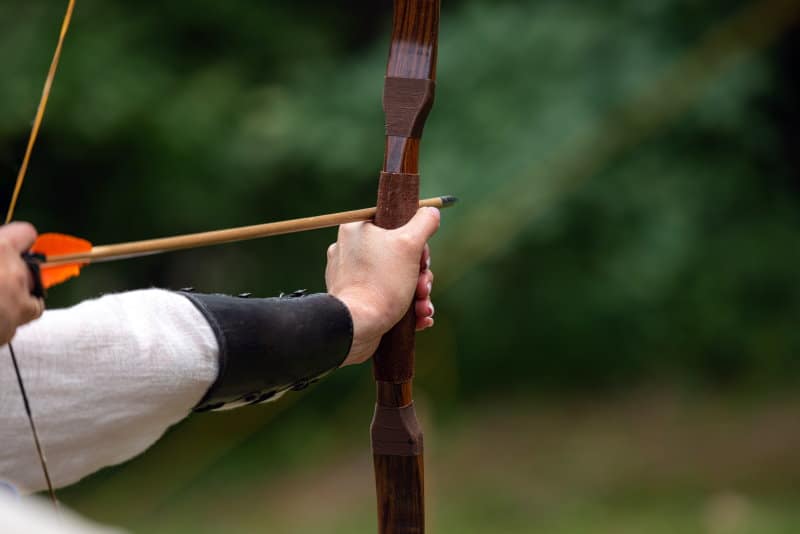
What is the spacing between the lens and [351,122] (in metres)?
3.23

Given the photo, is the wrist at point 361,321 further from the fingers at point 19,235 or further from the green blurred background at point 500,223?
the green blurred background at point 500,223

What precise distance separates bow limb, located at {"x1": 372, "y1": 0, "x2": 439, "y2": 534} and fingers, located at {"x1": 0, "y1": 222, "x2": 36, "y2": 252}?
18.4 inches

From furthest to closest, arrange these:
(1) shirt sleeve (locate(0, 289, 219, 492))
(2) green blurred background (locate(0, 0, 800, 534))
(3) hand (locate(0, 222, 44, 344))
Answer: (2) green blurred background (locate(0, 0, 800, 534)) < (1) shirt sleeve (locate(0, 289, 219, 492)) < (3) hand (locate(0, 222, 44, 344))

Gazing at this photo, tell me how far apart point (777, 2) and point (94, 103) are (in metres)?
2.14

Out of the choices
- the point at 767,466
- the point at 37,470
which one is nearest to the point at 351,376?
the point at 767,466

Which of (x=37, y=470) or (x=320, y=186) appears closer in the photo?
(x=37, y=470)

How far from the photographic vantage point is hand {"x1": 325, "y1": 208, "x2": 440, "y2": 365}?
1.13m

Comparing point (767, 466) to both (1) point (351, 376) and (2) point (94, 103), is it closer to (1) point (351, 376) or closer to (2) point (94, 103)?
(1) point (351, 376)

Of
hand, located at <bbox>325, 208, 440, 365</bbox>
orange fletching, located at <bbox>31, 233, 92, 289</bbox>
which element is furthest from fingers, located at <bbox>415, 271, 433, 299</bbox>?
orange fletching, located at <bbox>31, 233, 92, 289</bbox>

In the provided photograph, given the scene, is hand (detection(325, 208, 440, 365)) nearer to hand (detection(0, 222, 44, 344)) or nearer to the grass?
hand (detection(0, 222, 44, 344))

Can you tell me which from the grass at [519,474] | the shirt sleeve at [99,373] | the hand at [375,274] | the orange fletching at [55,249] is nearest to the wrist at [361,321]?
the hand at [375,274]

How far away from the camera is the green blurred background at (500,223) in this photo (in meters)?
3.17

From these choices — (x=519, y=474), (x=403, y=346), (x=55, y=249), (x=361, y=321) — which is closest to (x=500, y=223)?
(x=519, y=474)

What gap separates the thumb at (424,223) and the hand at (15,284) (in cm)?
45
